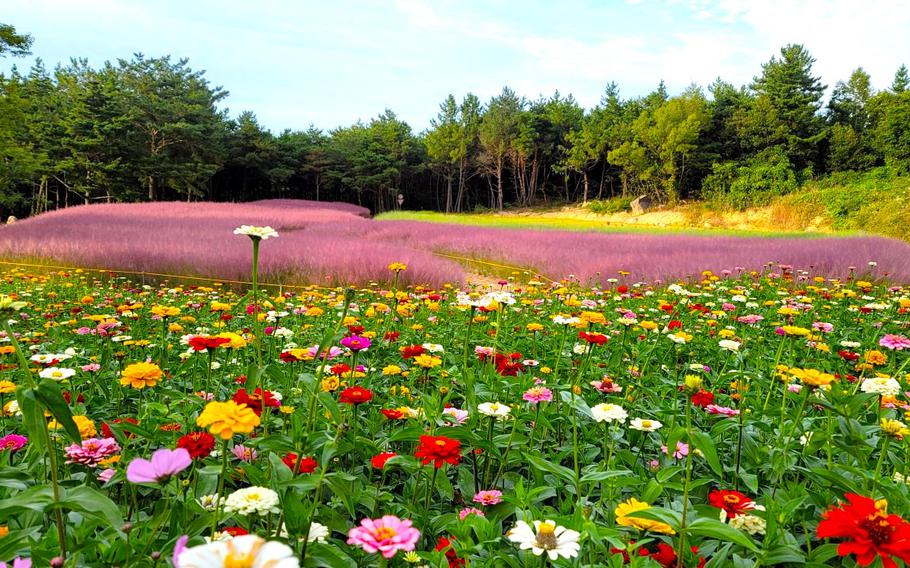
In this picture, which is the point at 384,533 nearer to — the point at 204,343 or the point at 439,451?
the point at 439,451

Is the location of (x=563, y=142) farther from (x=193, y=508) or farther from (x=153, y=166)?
(x=193, y=508)

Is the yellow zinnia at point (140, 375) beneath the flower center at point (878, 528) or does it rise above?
above

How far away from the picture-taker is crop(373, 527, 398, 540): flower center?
714mm

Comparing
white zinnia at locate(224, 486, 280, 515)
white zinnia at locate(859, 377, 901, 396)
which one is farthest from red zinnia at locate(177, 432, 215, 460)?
white zinnia at locate(859, 377, 901, 396)

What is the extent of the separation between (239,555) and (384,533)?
13.6 inches

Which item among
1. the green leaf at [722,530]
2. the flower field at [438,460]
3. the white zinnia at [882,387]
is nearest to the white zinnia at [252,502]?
the flower field at [438,460]

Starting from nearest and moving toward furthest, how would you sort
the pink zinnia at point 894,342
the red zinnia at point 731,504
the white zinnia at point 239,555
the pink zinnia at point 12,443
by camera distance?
1. the white zinnia at point 239,555
2. the red zinnia at point 731,504
3. the pink zinnia at point 12,443
4. the pink zinnia at point 894,342

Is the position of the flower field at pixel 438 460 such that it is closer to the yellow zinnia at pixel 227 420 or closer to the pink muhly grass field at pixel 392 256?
the yellow zinnia at pixel 227 420

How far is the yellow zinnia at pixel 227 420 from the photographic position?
70cm

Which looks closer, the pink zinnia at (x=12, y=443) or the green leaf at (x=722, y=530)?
the green leaf at (x=722, y=530)

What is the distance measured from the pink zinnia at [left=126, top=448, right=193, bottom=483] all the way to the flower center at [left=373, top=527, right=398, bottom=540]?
285mm

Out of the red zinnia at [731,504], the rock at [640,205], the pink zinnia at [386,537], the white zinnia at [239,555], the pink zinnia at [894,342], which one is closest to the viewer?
the white zinnia at [239,555]

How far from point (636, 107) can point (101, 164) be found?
3936 centimetres

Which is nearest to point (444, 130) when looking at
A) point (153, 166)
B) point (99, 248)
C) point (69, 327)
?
point (153, 166)
